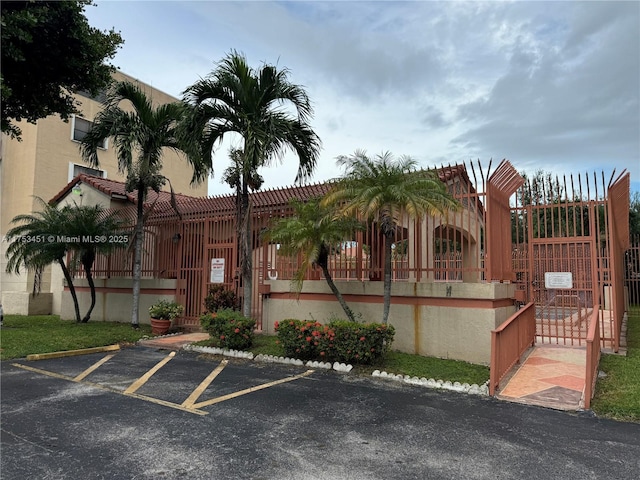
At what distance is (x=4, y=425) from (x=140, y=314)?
30.5 feet

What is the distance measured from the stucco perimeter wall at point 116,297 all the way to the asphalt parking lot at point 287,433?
243 inches

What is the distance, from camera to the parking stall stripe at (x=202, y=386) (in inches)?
223

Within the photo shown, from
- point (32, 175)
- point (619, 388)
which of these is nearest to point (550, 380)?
point (619, 388)

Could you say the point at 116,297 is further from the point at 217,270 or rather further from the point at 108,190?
the point at 217,270

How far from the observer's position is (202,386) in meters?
6.55

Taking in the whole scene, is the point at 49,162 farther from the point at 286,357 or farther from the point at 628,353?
the point at 628,353

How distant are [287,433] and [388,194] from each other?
4464 millimetres

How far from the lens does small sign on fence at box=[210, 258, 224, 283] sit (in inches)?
469

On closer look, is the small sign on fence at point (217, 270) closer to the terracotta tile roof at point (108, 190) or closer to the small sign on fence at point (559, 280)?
the terracotta tile roof at point (108, 190)

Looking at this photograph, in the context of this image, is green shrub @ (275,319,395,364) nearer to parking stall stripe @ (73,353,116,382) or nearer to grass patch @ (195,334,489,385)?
grass patch @ (195,334,489,385)

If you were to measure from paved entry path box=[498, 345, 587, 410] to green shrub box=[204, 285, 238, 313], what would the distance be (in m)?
7.41

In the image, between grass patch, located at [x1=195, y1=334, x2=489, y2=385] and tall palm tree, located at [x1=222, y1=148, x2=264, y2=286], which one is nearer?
grass patch, located at [x1=195, y1=334, x2=489, y2=385]

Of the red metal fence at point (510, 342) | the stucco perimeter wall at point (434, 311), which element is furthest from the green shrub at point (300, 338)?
the red metal fence at point (510, 342)

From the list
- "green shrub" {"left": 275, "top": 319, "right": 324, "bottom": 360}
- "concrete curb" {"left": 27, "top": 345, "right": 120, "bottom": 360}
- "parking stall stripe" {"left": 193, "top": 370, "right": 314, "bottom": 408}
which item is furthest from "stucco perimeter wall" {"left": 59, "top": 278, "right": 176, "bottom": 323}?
"parking stall stripe" {"left": 193, "top": 370, "right": 314, "bottom": 408}
